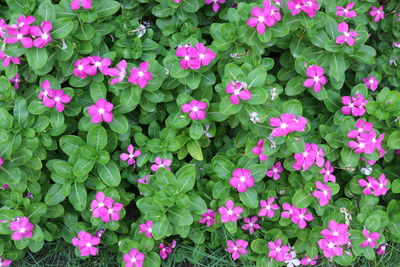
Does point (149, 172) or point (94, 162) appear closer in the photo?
point (94, 162)

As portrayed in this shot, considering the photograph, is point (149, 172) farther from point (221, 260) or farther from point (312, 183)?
point (312, 183)

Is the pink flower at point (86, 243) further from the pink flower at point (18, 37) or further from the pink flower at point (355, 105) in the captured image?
the pink flower at point (355, 105)

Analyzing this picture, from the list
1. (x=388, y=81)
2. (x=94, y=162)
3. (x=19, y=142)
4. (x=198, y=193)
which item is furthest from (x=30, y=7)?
(x=388, y=81)

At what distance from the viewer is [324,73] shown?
260 centimetres

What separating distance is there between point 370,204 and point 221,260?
1.11 meters

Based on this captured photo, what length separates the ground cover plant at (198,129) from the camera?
92.0 inches

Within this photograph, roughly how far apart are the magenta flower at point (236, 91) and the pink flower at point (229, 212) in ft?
2.33

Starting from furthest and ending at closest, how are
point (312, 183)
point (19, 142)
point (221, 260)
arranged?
1. point (221, 260)
2. point (312, 183)
3. point (19, 142)

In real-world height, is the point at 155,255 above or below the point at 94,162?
below

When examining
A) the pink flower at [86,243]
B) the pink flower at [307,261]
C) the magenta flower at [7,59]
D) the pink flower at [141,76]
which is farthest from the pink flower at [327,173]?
the magenta flower at [7,59]

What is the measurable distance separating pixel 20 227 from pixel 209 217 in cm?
118

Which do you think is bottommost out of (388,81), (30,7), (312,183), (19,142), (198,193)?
(198,193)

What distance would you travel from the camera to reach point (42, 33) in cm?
219

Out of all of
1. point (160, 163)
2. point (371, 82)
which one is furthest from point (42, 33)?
point (371, 82)
